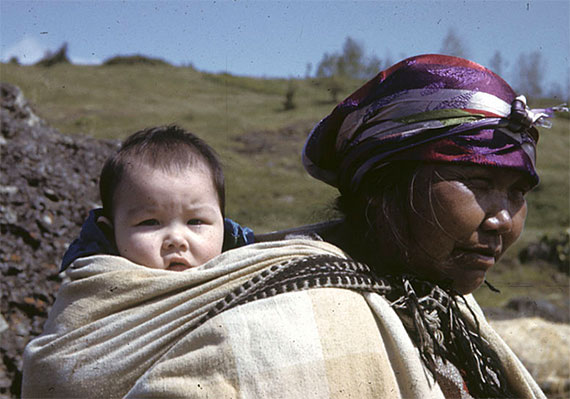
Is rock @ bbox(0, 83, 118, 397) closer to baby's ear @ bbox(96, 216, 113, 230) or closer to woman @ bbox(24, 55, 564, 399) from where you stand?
baby's ear @ bbox(96, 216, 113, 230)

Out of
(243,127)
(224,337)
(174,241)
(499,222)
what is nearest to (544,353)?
(499,222)

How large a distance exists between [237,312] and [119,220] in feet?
2.64

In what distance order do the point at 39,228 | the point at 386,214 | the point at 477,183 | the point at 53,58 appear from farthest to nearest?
the point at 53,58
the point at 39,228
the point at 386,214
the point at 477,183

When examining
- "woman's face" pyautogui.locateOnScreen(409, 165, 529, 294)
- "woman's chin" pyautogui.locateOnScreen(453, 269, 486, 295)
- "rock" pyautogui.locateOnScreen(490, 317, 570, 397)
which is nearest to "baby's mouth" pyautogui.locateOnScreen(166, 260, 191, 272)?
"woman's face" pyautogui.locateOnScreen(409, 165, 529, 294)

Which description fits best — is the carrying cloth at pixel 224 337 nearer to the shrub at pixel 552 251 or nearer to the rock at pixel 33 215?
the rock at pixel 33 215

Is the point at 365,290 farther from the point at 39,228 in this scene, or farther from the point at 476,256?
the point at 39,228

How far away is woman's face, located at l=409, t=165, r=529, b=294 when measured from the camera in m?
1.98

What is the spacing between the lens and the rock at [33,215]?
427 cm

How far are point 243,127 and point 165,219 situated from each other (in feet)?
69.9

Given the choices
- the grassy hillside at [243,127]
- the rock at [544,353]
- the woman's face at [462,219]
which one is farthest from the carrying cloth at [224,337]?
A: the grassy hillside at [243,127]

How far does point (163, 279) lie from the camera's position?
1884mm

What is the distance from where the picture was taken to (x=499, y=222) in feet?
6.56

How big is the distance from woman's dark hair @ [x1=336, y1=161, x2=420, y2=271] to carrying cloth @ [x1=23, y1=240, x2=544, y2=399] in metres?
0.22

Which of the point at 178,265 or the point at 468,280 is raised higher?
the point at 468,280
